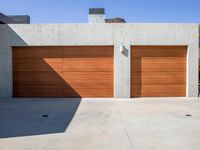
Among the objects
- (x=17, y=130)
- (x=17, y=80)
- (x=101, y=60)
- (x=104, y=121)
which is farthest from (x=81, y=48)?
(x=17, y=130)

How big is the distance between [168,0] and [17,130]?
1030 cm

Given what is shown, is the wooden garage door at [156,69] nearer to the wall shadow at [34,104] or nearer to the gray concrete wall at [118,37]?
the gray concrete wall at [118,37]

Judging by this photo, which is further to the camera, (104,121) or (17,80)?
(17,80)

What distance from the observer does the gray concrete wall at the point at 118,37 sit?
1014cm

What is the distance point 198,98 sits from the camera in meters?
10.1

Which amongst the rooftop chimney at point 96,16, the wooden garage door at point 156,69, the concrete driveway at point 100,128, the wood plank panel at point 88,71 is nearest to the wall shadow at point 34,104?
the concrete driveway at point 100,128

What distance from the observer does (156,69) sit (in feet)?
34.1

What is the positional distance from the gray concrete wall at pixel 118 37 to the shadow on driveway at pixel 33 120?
10.5 feet

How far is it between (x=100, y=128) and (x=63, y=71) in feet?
18.1

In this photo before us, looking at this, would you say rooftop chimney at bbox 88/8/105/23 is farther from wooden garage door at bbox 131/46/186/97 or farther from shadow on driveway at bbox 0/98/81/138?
shadow on driveway at bbox 0/98/81/138

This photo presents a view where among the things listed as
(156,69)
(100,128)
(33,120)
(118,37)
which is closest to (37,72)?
(118,37)

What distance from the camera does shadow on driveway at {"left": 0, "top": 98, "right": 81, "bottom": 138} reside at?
518 cm

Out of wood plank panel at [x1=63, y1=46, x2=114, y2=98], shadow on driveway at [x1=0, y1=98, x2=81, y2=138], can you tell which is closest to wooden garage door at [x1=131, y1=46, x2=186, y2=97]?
wood plank panel at [x1=63, y1=46, x2=114, y2=98]

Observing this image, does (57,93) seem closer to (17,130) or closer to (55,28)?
(55,28)
